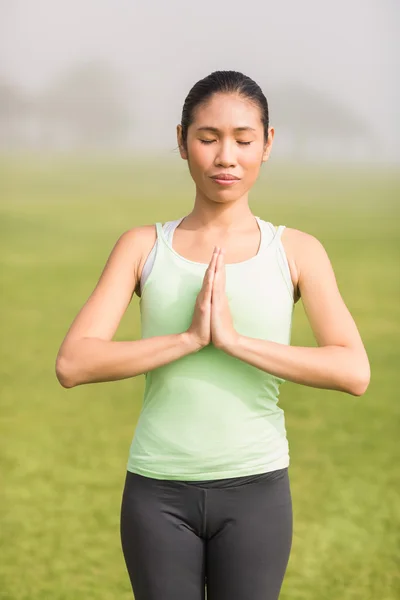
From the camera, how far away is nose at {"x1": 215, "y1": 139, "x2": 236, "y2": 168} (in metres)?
1.66

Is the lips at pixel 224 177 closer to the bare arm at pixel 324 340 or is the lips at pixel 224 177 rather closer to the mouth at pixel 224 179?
the mouth at pixel 224 179

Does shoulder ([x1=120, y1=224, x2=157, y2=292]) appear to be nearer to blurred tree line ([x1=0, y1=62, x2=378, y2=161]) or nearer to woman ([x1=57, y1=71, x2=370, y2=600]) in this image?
woman ([x1=57, y1=71, x2=370, y2=600])

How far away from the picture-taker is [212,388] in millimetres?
1658

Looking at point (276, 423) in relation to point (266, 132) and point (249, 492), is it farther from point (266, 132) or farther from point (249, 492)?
point (266, 132)

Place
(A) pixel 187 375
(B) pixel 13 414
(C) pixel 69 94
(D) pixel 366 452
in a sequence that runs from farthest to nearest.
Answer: (C) pixel 69 94 < (B) pixel 13 414 < (D) pixel 366 452 < (A) pixel 187 375

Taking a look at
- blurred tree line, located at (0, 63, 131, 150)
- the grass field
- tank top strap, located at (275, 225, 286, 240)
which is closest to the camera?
tank top strap, located at (275, 225, 286, 240)

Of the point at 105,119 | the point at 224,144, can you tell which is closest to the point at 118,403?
the point at 105,119

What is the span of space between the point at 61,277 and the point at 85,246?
263 mm

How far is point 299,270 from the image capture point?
1.71 meters

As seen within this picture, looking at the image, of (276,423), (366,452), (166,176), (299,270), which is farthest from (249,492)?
(166,176)

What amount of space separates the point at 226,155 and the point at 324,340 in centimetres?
35

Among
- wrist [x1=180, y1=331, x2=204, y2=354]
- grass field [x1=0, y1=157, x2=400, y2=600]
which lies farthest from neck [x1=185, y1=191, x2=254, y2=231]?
grass field [x1=0, y1=157, x2=400, y2=600]

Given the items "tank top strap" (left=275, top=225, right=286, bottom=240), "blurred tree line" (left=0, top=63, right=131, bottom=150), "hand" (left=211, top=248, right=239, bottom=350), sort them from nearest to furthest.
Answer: "hand" (left=211, top=248, right=239, bottom=350) < "tank top strap" (left=275, top=225, right=286, bottom=240) < "blurred tree line" (left=0, top=63, right=131, bottom=150)

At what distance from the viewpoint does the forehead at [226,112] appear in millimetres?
1683
